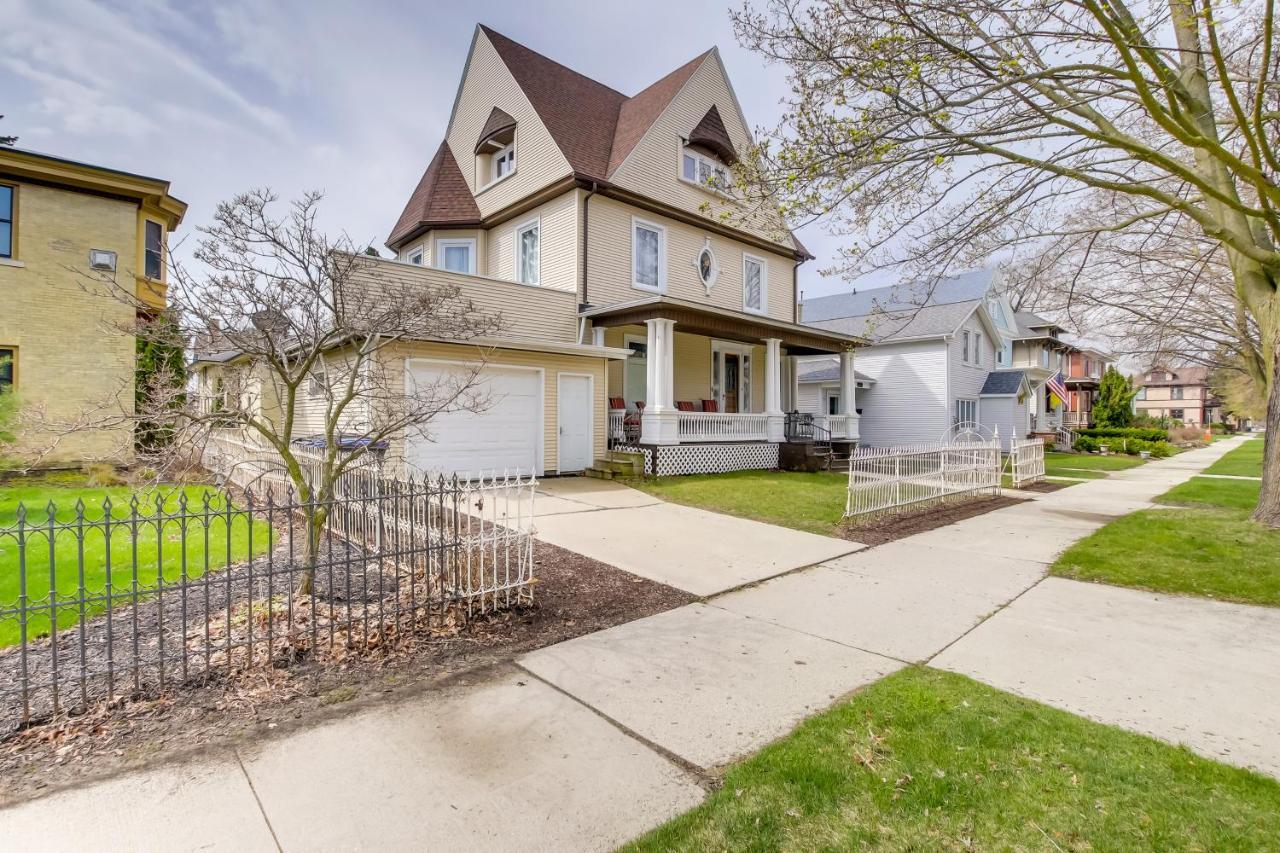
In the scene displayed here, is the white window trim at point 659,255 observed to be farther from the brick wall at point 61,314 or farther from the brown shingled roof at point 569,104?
the brick wall at point 61,314

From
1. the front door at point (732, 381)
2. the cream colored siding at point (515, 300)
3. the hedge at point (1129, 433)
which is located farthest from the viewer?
the hedge at point (1129, 433)

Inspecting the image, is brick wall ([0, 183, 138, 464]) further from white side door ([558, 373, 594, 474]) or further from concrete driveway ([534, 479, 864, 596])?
concrete driveway ([534, 479, 864, 596])

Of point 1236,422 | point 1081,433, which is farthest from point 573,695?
point 1236,422

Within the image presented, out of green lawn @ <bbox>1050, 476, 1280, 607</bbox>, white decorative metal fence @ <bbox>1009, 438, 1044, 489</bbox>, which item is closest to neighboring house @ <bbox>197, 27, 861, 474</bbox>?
white decorative metal fence @ <bbox>1009, 438, 1044, 489</bbox>

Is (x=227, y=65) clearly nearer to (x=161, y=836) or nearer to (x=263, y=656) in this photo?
(x=263, y=656)

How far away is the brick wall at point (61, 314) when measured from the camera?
13.8 meters

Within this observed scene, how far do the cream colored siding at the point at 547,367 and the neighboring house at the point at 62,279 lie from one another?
6.89 metres

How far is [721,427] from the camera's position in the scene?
51.2 ft

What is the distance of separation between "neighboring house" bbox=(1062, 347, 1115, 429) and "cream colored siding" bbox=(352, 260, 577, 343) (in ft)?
139

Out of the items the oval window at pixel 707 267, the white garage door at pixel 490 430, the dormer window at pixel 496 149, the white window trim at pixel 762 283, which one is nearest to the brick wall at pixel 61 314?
the white garage door at pixel 490 430

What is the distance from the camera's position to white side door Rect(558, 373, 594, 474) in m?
13.9

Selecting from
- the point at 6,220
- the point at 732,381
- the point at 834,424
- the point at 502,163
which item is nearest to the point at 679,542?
the point at 732,381

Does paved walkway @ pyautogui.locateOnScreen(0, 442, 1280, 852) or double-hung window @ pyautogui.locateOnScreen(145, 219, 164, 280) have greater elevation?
double-hung window @ pyautogui.locateOnScreen(145, 219, 164, 280)

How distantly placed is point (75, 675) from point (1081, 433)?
133 ft
